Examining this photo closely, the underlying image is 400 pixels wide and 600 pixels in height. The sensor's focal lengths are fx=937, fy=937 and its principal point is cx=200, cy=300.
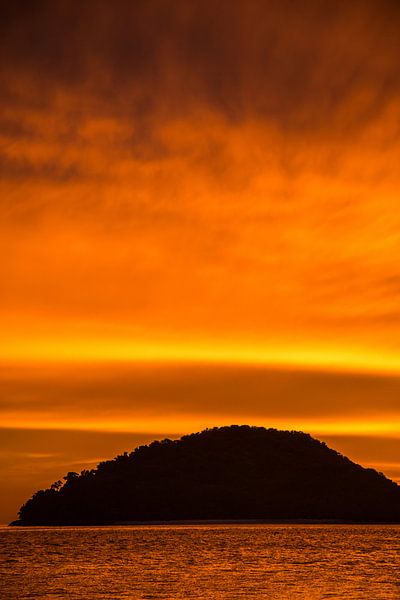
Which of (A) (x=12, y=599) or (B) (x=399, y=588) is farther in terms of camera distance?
(B) (x=399, y=588)

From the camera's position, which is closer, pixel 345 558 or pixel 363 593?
pixel 363 593

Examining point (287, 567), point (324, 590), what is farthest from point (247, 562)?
point (324, 590)

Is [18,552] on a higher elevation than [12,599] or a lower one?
higher

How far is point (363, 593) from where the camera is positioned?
74938 mm

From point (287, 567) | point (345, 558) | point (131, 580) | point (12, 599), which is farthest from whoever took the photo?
point (345, 558)

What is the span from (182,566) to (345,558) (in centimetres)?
2641

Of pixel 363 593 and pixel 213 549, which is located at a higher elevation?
pixel 213 549

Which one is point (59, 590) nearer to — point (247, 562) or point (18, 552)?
point (247, 562)

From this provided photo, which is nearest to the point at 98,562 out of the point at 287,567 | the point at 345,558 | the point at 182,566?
the point at 182,566

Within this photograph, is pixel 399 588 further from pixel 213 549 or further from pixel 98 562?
pixel 213 549

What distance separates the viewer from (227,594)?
74.9m

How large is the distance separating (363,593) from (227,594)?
10875 mm

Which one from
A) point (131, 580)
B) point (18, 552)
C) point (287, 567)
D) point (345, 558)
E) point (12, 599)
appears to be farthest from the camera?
point (18, 552)

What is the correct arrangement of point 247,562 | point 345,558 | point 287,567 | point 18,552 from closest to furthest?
point 287,567, point 247,562, point 345,558, point 18,552
